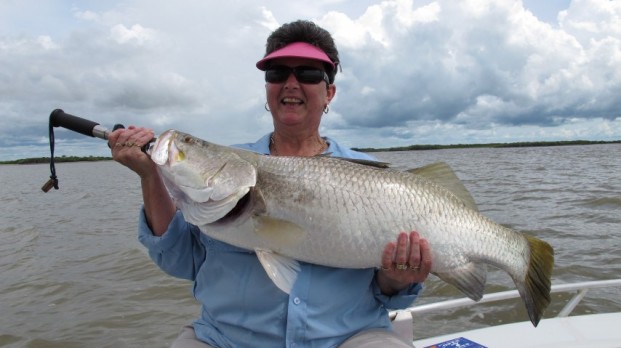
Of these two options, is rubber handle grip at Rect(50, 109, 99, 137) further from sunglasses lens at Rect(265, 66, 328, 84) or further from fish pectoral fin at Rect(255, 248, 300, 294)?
fish pectoral fin at Rect(255, 248, 300, 294)

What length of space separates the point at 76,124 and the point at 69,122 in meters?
0.06

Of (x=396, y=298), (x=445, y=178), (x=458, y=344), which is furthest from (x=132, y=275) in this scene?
(x=445, y=178)

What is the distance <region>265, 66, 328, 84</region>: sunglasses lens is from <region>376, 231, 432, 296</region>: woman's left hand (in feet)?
4.23

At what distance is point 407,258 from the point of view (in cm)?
264

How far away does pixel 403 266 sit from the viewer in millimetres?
2650

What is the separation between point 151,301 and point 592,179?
19.9 metres

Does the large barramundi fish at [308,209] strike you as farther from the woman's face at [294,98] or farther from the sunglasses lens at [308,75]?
the sunglasses lens at [308,75]

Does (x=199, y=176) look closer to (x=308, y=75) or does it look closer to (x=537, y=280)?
(x=308, y=75)

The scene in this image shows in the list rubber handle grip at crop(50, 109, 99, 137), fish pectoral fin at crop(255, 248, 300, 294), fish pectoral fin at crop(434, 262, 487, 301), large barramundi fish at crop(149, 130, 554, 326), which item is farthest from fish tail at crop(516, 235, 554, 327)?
rubber handle grip at crop(50, 109, 99, 137)

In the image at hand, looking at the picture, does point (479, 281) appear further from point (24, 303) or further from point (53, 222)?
point (53, 222)

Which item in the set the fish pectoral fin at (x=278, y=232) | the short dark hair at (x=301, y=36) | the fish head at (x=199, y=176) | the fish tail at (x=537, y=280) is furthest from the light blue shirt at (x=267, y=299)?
the short dark hair at (x=301, y=36)

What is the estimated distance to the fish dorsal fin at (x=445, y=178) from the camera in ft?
10.2

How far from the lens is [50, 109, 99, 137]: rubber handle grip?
3.02 meters

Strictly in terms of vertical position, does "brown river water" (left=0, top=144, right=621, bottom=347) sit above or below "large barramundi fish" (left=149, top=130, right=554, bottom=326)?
below
